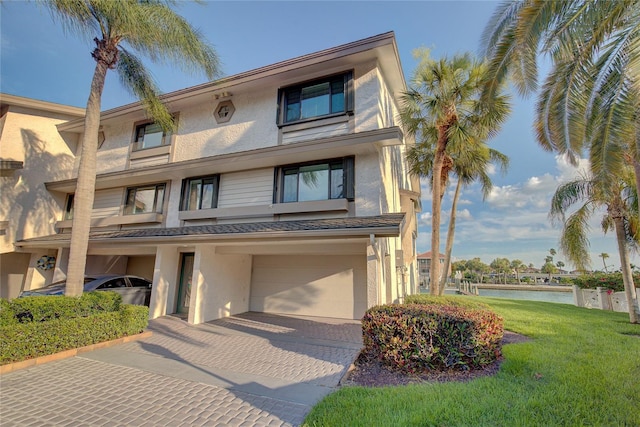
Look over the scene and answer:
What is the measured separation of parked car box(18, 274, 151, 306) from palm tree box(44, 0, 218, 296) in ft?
11.4

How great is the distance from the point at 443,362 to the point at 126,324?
8.03m

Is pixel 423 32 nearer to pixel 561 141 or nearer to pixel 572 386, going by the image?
pixel 561 141

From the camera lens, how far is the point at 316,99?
35.8ft

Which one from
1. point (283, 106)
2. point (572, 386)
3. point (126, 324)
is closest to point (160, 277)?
point (126, 324)

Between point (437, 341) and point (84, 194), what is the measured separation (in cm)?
984

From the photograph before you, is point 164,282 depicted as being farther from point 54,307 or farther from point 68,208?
point 68,208

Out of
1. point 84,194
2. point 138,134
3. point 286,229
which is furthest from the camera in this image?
point 138,134

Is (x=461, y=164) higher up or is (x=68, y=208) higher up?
(x=461, y=164)

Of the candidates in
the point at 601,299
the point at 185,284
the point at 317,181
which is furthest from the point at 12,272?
the point at 601,299

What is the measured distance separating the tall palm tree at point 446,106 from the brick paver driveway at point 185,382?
6.90 metres

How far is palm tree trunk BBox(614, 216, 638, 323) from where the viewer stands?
10.8 meters

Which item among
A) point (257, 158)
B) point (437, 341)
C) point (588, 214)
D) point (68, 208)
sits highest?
point (257, 158)

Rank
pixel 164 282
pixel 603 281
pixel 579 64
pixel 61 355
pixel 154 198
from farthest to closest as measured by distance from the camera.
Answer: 1. pixel 603 281
2. pixel 154 198
3. pixel 164 282
4. pixel 579 64
5. pixel 61 355

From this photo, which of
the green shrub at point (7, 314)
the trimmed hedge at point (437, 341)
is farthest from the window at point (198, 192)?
the trimmed hedge at point (437, 341)
